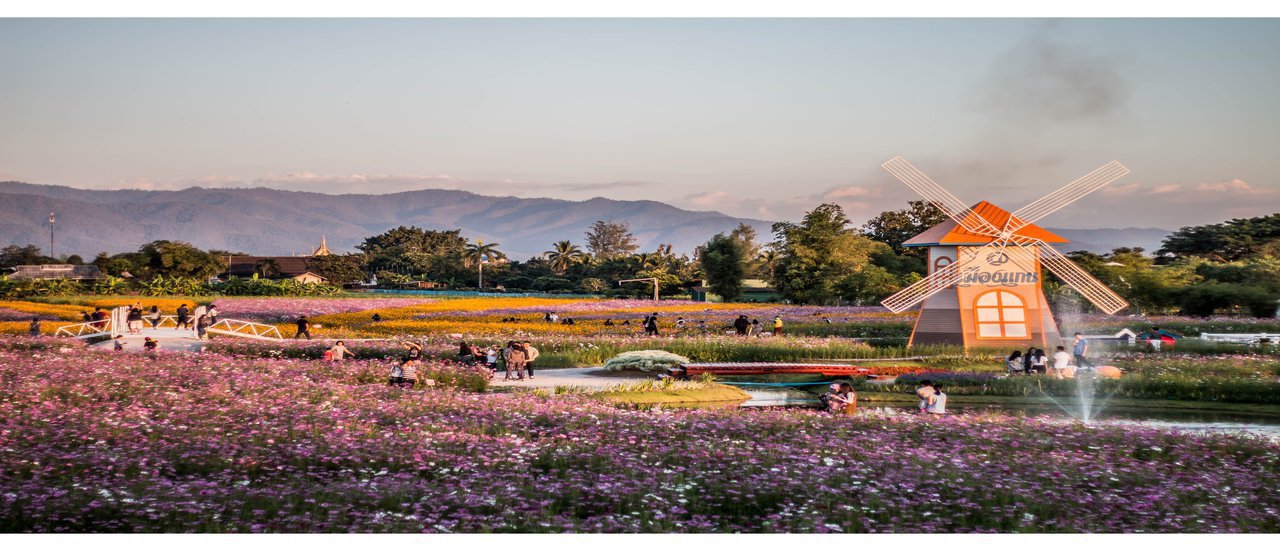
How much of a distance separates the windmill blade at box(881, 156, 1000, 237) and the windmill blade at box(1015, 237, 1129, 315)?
3.16 feet

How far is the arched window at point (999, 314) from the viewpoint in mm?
24922

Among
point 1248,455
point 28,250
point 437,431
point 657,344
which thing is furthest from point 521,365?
point 28,250

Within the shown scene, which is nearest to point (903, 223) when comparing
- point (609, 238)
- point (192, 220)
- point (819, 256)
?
point (819, 256)

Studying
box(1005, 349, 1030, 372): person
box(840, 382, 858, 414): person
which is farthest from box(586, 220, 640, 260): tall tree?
box(840, 382, 858, 414): person

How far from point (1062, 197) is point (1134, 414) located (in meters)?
8.71

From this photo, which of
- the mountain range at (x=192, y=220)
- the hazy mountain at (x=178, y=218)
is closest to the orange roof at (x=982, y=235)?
the mountain range at (x=192, y=220)

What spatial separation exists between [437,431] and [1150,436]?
961 cm

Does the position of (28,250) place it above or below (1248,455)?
above

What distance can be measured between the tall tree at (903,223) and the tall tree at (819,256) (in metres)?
4.30

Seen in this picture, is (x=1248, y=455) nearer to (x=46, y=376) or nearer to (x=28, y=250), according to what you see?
(x=46, y=376)

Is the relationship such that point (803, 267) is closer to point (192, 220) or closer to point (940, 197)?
point (940, 197)

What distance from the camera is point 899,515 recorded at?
33.0 feet

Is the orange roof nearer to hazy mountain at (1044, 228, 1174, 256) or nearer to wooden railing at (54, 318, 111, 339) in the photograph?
hazy mountain at (1044, 228, 1174, 256)

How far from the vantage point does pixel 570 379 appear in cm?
2084
